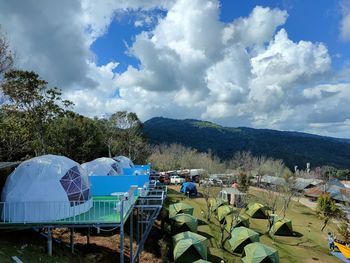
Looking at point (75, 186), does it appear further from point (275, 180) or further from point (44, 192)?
point (275, 180)

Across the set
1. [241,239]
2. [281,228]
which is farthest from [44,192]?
[281,228]

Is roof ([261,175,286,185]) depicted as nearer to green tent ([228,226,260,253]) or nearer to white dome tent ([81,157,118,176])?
green tent ([228,226,260,253])

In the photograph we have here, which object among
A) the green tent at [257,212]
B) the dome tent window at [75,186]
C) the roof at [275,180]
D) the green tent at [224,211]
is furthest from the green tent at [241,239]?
the roof at [275,180]

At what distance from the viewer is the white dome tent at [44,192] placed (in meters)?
14.3

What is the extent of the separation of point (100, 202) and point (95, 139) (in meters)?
29.6

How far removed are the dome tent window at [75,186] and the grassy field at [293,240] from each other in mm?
10250

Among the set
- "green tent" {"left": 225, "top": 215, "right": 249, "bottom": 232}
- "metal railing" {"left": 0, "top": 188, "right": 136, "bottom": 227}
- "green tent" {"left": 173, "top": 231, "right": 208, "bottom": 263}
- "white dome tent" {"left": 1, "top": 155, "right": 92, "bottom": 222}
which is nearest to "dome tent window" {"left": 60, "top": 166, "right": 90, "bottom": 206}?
"white dome tent" {"left": 1, "top": 155, "right": 92, "bottom": 222}

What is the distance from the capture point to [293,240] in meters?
28.9

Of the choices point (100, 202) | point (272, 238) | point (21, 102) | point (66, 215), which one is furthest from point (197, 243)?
point (21, 102)

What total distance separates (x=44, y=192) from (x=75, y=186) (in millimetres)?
1542

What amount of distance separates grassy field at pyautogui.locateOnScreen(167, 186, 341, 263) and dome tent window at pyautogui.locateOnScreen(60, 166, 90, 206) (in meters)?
10.2

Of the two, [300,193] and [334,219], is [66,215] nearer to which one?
[334,219]

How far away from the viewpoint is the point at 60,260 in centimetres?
1366

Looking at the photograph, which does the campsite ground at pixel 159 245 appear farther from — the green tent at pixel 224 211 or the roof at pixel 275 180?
the roof at pixel 275 180
